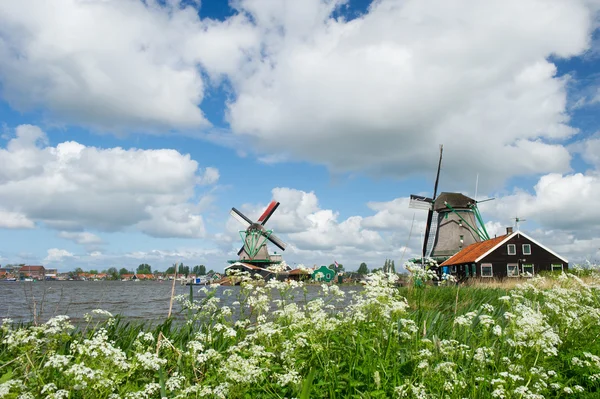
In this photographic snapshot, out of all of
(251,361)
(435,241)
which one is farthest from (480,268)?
(251,361)

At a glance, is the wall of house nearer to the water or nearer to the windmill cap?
the windmill cap

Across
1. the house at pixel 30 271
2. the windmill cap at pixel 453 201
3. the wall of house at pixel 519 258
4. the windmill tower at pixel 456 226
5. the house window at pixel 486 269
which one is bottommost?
the house at pixel 30 271

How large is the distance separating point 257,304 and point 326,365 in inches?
70.6

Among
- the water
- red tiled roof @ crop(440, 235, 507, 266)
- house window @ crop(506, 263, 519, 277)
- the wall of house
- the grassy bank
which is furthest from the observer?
red tiled roof @ crop(440, 235, 507, 266)

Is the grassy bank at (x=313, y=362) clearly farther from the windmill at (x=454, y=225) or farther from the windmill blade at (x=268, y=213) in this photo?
the windmill blade at (x=268, y=213)

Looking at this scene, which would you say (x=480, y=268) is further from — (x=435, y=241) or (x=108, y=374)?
(x=108, y=374)

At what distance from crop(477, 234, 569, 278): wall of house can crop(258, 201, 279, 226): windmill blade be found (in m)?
40.3

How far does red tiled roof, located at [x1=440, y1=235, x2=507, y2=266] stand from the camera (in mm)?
36066

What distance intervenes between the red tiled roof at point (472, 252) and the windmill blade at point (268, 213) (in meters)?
34.1

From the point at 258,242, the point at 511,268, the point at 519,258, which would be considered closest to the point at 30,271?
the point at 511,268

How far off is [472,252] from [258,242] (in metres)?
36.8

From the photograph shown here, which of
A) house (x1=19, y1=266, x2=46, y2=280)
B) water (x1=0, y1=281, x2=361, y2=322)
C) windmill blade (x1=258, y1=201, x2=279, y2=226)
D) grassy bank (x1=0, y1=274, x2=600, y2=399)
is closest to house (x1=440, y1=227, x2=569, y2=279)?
water (x1=0, y1=281, x2=361, y2=322)

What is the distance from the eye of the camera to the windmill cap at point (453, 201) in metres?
43.7

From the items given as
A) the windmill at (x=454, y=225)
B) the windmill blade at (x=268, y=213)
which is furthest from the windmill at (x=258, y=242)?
the windmill at (x=454, y=225)
